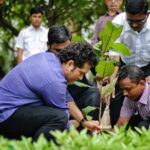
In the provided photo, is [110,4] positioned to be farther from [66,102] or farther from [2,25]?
[2,25]

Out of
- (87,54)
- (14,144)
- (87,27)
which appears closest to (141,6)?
(87,54)

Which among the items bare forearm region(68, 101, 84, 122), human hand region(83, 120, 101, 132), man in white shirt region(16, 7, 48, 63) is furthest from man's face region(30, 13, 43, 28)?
human hand region(83, 120, 101, 132)

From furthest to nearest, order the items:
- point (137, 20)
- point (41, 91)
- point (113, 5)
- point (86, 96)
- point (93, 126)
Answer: point (113, 5) < point (86, 96) < point (137, 20) < point (93, 126) < point (41, 91)

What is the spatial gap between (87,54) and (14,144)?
2.09 m

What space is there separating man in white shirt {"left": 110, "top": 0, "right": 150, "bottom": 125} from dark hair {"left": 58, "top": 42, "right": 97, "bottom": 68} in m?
0.88

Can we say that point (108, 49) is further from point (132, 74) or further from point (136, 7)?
point (136, 7)

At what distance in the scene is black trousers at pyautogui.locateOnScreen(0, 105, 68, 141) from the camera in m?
5.33

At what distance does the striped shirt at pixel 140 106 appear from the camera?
19.2 feet

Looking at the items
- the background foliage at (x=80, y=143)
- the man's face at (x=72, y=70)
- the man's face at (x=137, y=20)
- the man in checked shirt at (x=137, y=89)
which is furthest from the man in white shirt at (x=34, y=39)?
the background foliage at (x=80, y=143)

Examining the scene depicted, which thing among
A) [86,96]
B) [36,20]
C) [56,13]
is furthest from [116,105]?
[56,13]

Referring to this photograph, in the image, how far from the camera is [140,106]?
235 inches

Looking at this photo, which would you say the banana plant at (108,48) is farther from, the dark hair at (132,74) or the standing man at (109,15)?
the standing man at (109,15)

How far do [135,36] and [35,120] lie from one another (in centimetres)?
165

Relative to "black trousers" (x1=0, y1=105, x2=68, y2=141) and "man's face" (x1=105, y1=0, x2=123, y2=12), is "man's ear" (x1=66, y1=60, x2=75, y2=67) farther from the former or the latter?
"man's face" (x1=105, y1=0, x2=123, y2=12)
